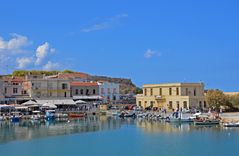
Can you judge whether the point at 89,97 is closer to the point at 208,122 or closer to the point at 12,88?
the point at 12,88

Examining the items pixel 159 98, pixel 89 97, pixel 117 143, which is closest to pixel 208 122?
pixel 117 143

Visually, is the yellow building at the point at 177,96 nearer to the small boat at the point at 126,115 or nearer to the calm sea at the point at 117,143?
the small boat at the point at 126,115

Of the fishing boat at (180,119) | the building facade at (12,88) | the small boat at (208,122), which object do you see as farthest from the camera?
the building facade at (12,88)

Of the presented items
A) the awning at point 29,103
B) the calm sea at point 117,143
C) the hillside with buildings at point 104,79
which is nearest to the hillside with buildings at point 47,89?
the awning at point 29,103

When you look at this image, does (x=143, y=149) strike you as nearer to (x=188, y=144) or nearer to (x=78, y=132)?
(x=188, y=144)

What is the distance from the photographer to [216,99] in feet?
210

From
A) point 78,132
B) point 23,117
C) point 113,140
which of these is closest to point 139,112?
point 23,117

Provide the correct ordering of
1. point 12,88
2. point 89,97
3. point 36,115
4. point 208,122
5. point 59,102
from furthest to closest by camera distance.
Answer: point 89,97 → point 12,88 → point 59,102 → point 36,115 → point 208,122

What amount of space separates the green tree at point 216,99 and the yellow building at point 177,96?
17.4ft

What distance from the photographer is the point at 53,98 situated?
241 feet

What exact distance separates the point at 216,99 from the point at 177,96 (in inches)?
349

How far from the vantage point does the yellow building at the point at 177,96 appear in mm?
70188

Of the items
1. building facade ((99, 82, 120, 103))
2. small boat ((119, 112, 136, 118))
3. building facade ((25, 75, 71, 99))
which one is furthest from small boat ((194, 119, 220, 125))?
building facade ((99, 82, 120, 103))

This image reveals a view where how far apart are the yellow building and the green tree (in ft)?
17.4
